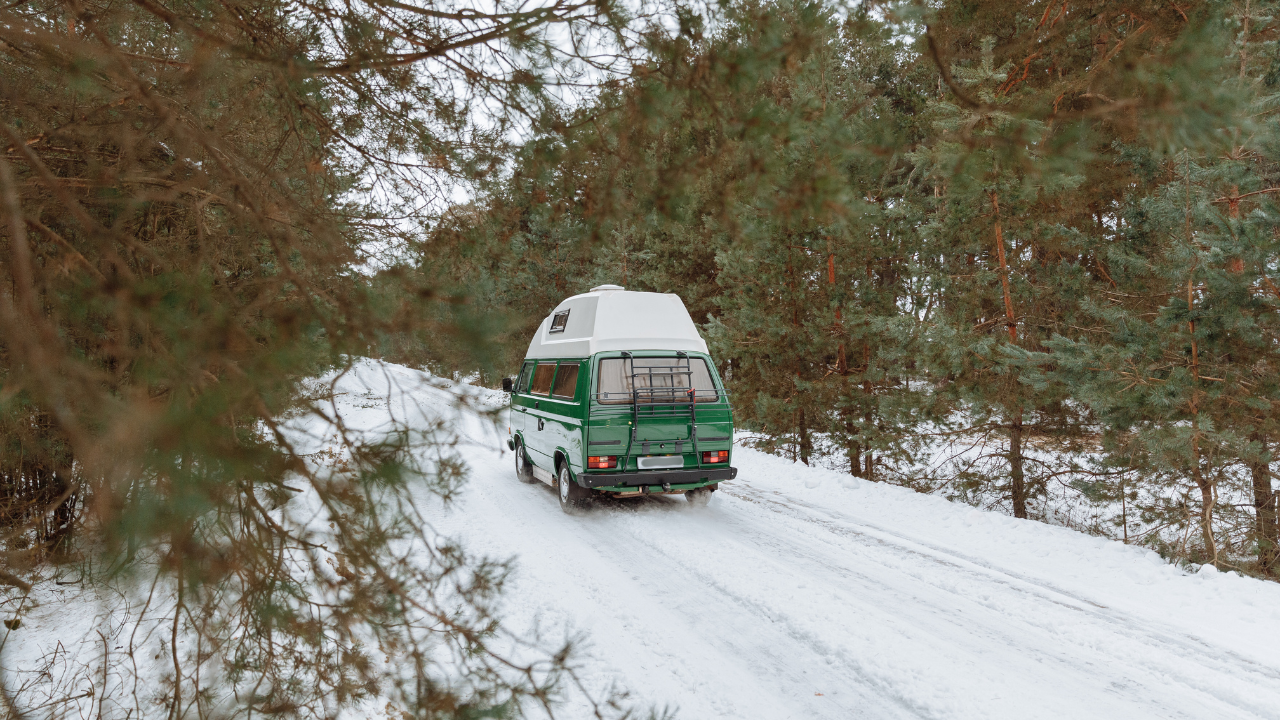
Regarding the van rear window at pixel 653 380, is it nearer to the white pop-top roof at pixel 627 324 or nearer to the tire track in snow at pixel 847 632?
the white pop-top roof at pixel 627 324

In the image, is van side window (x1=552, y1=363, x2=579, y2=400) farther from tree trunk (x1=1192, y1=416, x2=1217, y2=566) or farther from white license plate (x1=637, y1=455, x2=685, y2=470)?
tree trunk (x1=1192, y1=416, x2=1217, y2=566)

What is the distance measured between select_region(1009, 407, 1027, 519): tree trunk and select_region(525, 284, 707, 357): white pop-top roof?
546 cm

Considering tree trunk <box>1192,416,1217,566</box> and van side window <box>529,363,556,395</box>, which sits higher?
van side window <box>529,363,556,395</box>

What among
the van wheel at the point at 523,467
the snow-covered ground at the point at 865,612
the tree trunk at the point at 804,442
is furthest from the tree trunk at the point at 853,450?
the van wheel at the point at 523,467

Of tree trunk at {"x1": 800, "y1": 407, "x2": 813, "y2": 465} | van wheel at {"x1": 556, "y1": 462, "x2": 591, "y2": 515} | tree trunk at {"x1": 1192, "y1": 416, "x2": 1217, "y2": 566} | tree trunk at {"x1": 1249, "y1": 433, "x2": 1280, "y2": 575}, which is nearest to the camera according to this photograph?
tree trunk at {"x1": 1192, "y1": 416, "x2": 1217, "y2": 566}

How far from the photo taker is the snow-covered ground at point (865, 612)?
4297 millimetres

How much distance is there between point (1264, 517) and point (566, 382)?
8.54 meters

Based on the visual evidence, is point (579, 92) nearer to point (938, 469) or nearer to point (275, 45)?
point (275, 45)

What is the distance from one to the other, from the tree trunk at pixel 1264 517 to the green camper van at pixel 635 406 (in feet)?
19.0

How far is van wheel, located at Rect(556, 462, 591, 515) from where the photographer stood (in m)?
9.16

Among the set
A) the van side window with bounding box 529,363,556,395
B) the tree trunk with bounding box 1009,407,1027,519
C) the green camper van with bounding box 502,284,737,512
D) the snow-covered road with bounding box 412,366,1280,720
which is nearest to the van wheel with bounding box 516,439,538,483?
the van side window with bounding box 529,363,556,395

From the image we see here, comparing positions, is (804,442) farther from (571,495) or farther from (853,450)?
(571,495)

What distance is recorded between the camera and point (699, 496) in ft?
31.9

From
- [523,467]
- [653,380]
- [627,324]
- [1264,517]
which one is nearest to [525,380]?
[523,467]
